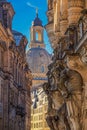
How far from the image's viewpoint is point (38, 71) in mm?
129375

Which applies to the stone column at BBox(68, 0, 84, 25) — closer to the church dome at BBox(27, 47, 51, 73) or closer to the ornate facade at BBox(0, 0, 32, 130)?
the ornate facade at BBox(0, 0, 32, 130)

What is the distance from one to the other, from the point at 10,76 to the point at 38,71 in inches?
3293

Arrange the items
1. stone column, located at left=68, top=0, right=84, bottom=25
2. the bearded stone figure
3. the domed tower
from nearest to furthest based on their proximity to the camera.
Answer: the bearded stone figure → stone column, located at left=68, top=0, right=84, bottom=25 → the domed tower

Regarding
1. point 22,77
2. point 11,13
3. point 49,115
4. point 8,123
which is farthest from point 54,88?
point 22,77

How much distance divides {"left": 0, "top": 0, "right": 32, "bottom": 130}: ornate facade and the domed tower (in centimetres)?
6598

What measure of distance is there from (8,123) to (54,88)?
27.3 metres

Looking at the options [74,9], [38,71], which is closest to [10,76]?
[74,9]

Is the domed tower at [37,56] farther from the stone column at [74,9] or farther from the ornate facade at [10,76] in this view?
the stone column at [74,9]

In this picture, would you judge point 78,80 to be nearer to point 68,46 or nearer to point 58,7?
point 68,46

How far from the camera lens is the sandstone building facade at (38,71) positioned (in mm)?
104875

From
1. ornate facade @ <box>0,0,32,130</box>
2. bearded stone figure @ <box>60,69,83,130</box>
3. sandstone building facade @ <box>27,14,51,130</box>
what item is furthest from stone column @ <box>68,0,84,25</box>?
sandstone building facade @ <box>27,14,51,130</box>

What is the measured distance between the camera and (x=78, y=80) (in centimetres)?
1422

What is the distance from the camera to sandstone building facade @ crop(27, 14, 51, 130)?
344 ft

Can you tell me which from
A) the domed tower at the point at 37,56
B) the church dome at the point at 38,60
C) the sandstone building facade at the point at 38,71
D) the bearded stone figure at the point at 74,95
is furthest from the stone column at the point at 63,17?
the church dome at the point at 38,60
